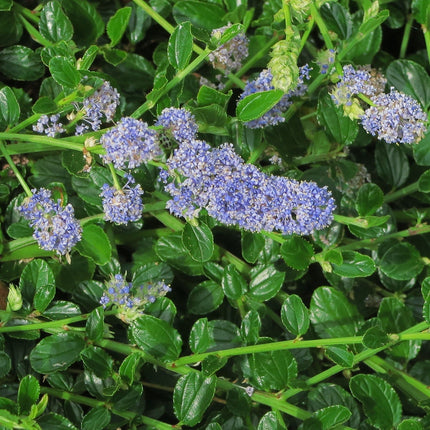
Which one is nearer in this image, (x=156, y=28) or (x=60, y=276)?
(x=60, y=276)

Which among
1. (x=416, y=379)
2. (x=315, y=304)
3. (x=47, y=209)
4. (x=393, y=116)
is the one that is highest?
(x=393, y=116)

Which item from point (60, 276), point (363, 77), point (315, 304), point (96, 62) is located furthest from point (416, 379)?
point (96, 62)

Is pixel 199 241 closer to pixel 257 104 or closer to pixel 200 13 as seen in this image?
pixel 257 104

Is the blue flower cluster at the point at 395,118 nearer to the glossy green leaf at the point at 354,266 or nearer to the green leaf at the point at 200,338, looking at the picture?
the glossy green leaf at the point at 354,266

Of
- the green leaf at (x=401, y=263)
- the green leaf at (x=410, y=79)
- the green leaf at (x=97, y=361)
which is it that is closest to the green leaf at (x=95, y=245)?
the green leaf at (x=97, y=361)

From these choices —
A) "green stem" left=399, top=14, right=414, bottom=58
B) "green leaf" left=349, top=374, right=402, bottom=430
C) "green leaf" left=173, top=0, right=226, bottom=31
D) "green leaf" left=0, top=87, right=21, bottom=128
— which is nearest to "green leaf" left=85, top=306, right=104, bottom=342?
"green leaf" left=0, top=87, right=21, bottom=128

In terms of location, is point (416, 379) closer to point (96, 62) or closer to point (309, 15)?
point (309, 15)

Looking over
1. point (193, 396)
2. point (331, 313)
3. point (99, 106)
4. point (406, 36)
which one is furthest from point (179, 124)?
point (406, 36)
